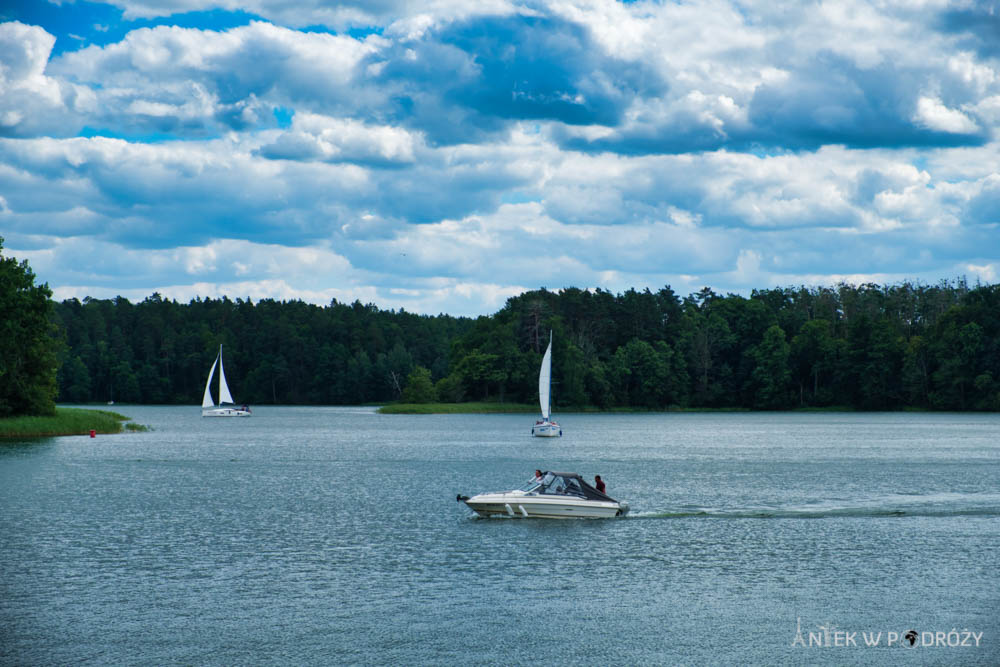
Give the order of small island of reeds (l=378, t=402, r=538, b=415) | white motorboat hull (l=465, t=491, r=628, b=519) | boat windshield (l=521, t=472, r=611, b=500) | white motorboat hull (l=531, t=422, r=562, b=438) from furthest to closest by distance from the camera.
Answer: small island of reeds (l=378, t=402, r=538, b=415)
white motorboat hull (l=531, t=422, r=562, b=438)
boat windshield (l=521, t=472, r=611, b=500)
white motorboat hull (l=465, t=491, r=628, b=519)

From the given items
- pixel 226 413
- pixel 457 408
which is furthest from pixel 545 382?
pixel 226 413

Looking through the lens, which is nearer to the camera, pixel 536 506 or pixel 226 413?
pixel 536 506

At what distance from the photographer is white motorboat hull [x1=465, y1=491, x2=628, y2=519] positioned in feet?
144

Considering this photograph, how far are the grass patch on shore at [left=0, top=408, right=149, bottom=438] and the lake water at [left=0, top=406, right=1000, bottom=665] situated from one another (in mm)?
25967

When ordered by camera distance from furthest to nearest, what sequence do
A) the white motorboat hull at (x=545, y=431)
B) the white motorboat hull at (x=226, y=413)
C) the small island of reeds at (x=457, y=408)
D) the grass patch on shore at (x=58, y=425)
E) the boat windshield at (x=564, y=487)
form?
the small island of reeds at (x=457, y=408) → the white motorboat hull at (x=226, y=413) → the white motorboat hull at (x=545, y=431) → the grass patch on shore at (x=58, y=425) → the boat windshield at (x=564, y=487)

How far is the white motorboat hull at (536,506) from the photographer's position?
4381 centimetres

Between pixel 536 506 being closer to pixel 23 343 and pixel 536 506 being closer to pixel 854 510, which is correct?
pixel 854 510

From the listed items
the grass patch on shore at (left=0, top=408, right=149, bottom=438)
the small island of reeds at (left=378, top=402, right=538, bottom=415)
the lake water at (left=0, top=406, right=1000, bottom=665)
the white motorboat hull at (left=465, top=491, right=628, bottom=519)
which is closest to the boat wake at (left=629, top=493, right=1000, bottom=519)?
the lake water at (left=0, top=406, right=1000, bottom=665)

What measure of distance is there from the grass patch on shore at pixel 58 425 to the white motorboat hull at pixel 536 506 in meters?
68.7

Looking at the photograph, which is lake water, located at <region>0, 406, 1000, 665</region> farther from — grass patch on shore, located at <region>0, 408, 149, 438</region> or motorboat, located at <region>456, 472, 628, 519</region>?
grass patch on shore, located at <region>0, 408, 149, 438</region>

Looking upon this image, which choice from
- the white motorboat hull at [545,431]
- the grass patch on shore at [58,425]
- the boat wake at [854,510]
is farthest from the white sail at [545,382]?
the boat wake at [854,510]

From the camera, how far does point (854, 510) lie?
4853 centimetres

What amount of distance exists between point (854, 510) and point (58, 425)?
8281 centimetres

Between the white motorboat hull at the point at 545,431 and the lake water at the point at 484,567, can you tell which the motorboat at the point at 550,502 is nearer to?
the lake water at the point at 484,567
